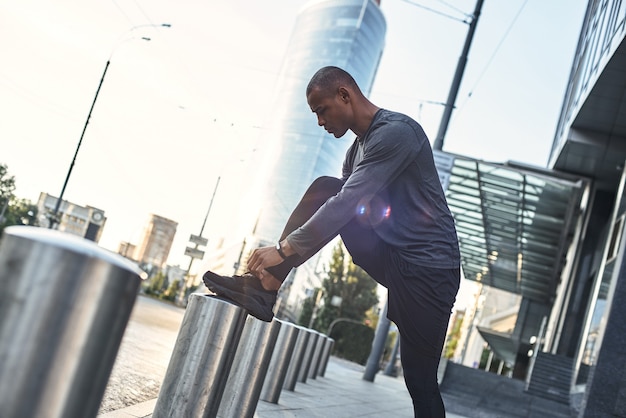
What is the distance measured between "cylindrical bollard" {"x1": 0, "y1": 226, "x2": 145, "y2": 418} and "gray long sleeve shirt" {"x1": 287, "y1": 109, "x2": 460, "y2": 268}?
1345 mm

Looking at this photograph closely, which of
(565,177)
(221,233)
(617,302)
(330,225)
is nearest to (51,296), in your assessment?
(330,225)

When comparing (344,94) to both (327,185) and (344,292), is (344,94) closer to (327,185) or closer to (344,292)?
(327,185)

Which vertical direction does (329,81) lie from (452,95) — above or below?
below

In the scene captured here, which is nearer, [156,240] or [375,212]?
[375,212]

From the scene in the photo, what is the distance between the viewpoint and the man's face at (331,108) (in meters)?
3.06

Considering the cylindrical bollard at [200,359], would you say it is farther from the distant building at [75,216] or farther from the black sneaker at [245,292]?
the distant building at [75,216]

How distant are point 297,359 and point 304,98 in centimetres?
11630

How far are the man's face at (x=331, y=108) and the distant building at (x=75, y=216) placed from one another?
3.59 feet

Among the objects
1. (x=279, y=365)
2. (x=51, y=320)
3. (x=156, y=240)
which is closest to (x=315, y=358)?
(x=279, y=365)

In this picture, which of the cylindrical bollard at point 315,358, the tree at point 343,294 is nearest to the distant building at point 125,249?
the tree at point 343,294

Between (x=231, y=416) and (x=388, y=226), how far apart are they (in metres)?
1.54

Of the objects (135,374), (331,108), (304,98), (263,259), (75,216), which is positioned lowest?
(135,374)

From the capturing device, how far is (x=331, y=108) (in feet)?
10.1

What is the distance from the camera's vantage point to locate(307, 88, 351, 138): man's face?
3.06 metres
